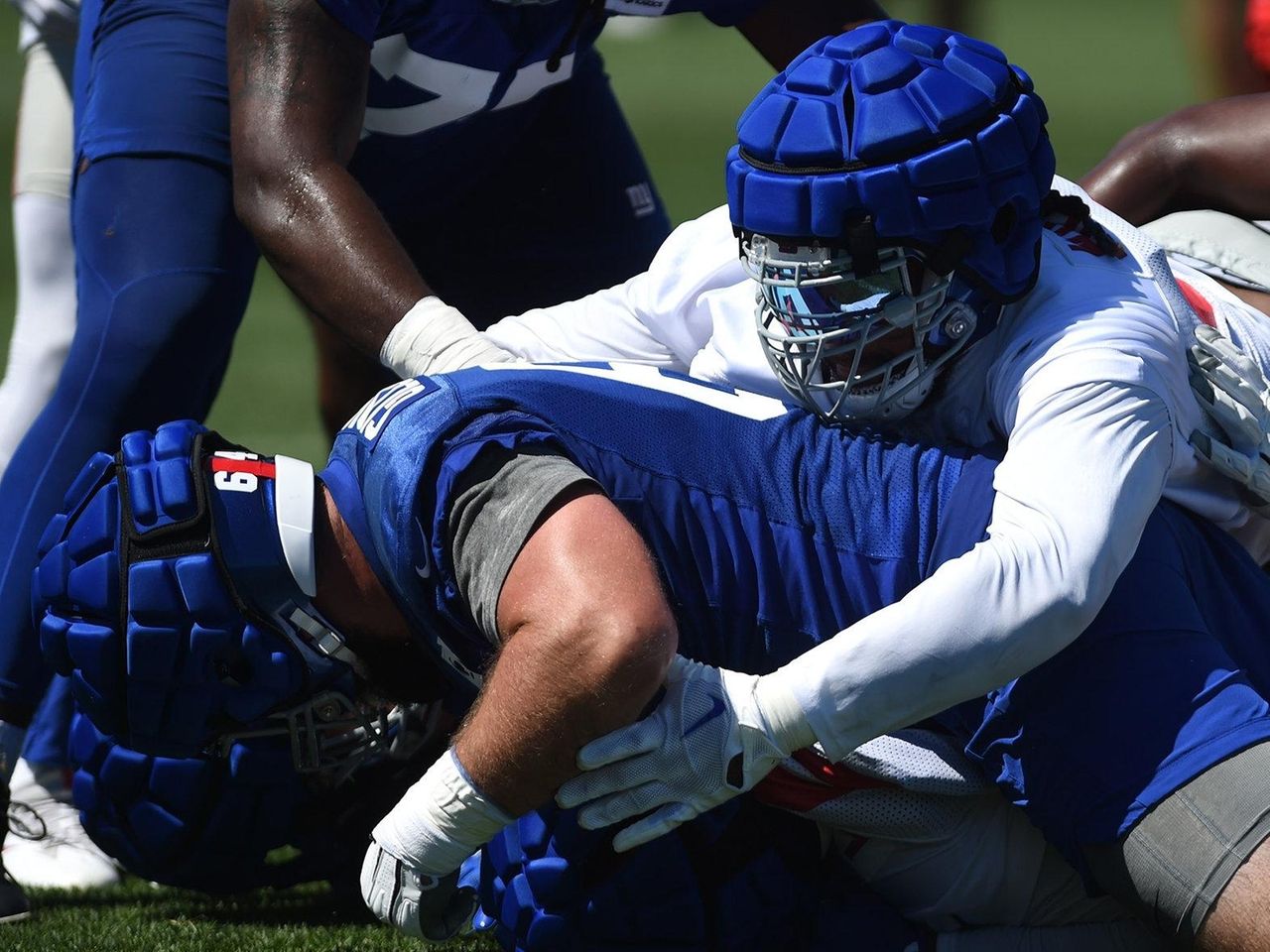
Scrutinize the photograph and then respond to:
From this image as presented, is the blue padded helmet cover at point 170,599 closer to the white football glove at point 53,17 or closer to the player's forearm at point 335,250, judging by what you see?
the player's forearm at point 335,250

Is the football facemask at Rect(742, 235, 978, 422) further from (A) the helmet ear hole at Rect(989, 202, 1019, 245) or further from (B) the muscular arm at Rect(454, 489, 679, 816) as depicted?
(B) the muscular arm at Rect(454, 489, 679, 816)

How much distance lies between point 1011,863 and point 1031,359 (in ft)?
2.41

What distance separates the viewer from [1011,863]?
8.82 ft

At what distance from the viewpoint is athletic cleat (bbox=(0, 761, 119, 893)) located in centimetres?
350

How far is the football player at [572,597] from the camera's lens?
239 centimetres

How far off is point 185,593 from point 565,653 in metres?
0.62

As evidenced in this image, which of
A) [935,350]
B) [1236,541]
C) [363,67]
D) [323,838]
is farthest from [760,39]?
[323,838]

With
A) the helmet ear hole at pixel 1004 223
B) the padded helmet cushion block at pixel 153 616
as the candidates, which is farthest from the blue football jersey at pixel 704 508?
the helmet ear hole at pixel 1004 223

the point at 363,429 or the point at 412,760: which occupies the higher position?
the point at 363,429

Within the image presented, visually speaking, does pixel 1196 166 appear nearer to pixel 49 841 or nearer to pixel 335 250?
pixel 335 250

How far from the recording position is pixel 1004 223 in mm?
2732

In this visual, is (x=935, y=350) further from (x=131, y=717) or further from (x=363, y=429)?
(x=131, y=717)

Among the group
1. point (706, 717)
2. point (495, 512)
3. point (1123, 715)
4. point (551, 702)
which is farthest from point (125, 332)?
point (1123, 715)

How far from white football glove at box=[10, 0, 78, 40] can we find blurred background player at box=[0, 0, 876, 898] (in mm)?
471
